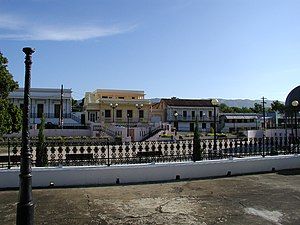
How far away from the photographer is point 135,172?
36.4 feet

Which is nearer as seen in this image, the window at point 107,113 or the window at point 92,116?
the window at point 92,116

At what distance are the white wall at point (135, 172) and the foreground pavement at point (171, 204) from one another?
54cm

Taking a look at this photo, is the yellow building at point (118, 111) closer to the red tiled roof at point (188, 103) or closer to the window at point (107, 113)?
the window at point (107, 113)

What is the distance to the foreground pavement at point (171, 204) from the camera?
7234 mm

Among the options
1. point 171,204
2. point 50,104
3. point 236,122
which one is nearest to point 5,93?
point 171,204

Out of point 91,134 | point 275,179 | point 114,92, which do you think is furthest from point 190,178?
point 114,92

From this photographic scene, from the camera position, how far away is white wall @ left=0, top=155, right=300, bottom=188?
10406 millimetres

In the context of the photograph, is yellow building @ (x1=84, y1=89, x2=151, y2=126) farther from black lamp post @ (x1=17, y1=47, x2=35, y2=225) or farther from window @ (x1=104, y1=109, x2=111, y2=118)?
black lamp post @ (x1=17, y1=47, x2=35, y2=225)

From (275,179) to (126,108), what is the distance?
42.9m

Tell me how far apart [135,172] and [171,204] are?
297cm

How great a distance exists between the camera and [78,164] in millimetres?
11758

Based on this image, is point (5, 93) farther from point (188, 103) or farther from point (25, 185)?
point (188, 103)

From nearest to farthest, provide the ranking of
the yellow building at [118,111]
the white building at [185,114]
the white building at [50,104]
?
the white building at [50,104] < the yellow building at [118,111] < the white building at [185,114]

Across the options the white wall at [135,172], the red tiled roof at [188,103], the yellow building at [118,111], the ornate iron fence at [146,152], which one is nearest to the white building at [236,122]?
the red tiled roof at [188,103]
